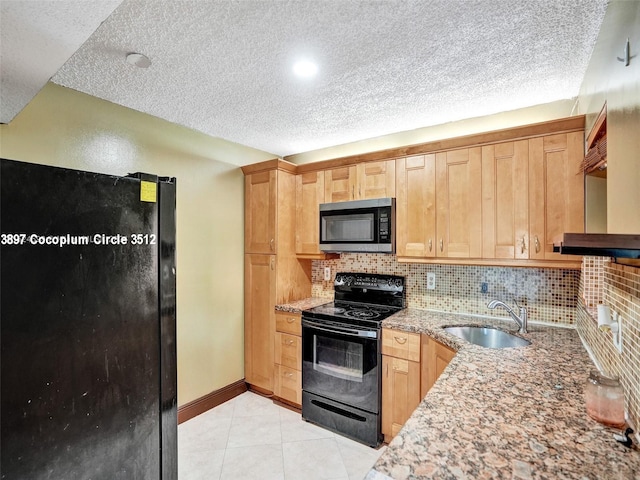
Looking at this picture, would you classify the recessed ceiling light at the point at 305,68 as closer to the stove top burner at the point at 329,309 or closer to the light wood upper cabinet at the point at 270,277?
the light wood upper cabinet at the point at 270,277

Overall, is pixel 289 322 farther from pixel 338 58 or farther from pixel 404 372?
pixel 338 58

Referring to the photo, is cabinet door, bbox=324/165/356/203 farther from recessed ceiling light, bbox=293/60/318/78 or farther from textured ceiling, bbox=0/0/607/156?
recessed ceiling light, bbox=293/60/318/78

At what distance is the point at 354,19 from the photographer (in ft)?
4.81

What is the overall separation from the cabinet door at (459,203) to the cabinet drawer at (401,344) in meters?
0.67

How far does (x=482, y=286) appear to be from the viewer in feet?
8.41

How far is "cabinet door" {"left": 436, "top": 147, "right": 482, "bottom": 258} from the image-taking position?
91.6 inches

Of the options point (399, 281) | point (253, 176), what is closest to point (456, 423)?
point (399, 281)

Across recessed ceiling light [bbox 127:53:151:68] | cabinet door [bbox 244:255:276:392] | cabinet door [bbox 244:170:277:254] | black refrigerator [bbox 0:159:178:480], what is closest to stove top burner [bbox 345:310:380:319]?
cabinet door [bbox 244:255:276:392]

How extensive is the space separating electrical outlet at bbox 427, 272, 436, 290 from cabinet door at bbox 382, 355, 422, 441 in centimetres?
75

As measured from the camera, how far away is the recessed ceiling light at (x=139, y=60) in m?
1.73

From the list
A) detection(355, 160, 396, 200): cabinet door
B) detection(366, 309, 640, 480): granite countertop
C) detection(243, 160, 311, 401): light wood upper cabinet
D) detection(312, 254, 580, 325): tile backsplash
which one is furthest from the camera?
detection(243, 160, 311, 401): light wood upper cabinet

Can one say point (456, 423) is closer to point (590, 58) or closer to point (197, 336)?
point (590, 58)

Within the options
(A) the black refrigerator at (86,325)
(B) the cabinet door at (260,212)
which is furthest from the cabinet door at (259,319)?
(A) the black refrigerator at (86,325)

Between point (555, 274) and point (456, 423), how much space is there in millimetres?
1814
